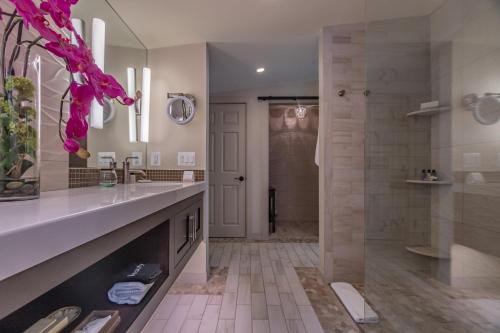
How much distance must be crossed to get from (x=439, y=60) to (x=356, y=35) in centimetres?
75

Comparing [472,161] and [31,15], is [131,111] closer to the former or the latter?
[31,15]

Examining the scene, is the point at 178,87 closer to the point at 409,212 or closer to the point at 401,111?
the point at 401,111

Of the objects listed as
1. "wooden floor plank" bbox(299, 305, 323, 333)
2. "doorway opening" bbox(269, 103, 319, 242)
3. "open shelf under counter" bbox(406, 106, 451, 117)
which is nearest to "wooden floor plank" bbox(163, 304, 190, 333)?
"wooden floor plank" bbox(299, 305, 323, 333)

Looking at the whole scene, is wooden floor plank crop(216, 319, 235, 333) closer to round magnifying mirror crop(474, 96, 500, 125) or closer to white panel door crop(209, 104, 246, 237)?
white panel door crop(209, 104, 246, 237)

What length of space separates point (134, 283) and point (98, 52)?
1.46 meters

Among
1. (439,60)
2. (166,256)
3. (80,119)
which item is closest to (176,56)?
(80,119)

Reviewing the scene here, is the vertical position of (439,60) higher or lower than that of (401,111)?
higher

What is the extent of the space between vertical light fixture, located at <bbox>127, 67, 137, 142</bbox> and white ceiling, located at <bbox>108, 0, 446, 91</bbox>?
405 mm

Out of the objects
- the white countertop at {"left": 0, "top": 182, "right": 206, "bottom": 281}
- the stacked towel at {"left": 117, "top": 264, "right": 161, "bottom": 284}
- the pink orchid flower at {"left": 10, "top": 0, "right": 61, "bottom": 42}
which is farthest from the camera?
the stacked towel at {"left": 117, "top": 264, "right": 161, "bottom": 284}

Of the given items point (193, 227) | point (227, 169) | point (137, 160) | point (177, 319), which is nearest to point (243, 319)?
point (177, 319)

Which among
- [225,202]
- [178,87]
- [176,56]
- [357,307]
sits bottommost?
[357,307]

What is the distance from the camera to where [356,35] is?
2.32m

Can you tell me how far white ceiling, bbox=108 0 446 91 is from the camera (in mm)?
1882

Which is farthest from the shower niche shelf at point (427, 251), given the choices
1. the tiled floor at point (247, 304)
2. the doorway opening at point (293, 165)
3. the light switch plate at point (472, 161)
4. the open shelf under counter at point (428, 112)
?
the doorway opening at point (293, 165)
